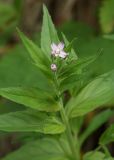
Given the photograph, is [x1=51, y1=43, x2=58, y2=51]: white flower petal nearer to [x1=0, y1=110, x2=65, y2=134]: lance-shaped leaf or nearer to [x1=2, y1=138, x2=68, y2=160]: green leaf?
[x1=0, y1=110, x2=65, y2=134]: lance-shaped leaf

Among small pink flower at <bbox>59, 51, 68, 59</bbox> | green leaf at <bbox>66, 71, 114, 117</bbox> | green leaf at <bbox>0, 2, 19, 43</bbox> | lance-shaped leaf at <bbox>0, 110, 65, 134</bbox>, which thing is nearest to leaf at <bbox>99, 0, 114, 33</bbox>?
green leaf at <bbox>0, 2, 19, 43</bbox>

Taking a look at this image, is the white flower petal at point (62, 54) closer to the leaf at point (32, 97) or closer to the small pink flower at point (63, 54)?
the small pink flower at point (63, 54)

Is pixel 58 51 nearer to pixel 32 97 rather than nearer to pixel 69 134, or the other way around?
pixel 32 97

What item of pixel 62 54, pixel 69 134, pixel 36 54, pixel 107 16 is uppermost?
pixel 107 16

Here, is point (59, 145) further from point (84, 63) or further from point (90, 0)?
point (90, 0)

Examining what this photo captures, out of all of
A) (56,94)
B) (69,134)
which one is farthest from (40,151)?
(56,94)

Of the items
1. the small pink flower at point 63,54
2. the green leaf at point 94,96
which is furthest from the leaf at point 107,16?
the small pink flower at point 63,54

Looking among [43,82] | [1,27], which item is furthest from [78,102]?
[1,27]
